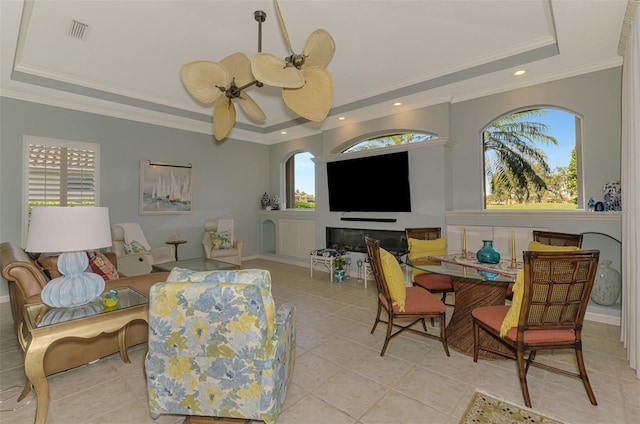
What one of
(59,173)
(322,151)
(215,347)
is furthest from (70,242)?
(322,151)

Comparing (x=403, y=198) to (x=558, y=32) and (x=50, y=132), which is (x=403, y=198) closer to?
(x=558, y=32)

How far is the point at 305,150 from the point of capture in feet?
22.3

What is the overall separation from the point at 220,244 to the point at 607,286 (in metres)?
5.79

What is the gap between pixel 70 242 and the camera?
6.23 feet

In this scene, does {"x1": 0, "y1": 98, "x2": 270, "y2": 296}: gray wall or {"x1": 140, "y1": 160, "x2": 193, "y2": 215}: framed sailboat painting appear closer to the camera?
{"x1": 0, "y1": 98, "x2": 270, "y2": 296}: gray wall

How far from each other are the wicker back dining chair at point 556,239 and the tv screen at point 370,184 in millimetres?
1927

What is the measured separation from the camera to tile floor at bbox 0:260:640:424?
1.88 meters

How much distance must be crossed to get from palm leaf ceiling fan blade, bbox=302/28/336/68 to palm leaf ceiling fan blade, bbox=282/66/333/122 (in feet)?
0.29

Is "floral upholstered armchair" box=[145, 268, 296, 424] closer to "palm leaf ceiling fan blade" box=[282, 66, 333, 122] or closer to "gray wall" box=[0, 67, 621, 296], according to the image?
"palm leaf ceiling fan blade" box=[282, 66, 333, 122]

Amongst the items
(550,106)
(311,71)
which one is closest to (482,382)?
(311,71)

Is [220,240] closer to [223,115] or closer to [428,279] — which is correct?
[223,115]

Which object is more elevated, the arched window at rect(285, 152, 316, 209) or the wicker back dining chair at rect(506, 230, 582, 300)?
the arched window at rect(285, 152, 316, 209)

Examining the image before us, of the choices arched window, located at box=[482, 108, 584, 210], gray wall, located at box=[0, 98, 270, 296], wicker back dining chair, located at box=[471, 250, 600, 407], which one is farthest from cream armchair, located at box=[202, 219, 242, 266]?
wicker back dining chair, located at box=[471, 250, 600, 407]

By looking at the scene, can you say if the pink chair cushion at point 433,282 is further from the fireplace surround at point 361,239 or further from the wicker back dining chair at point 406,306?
the fireplace surround at point 361,239
